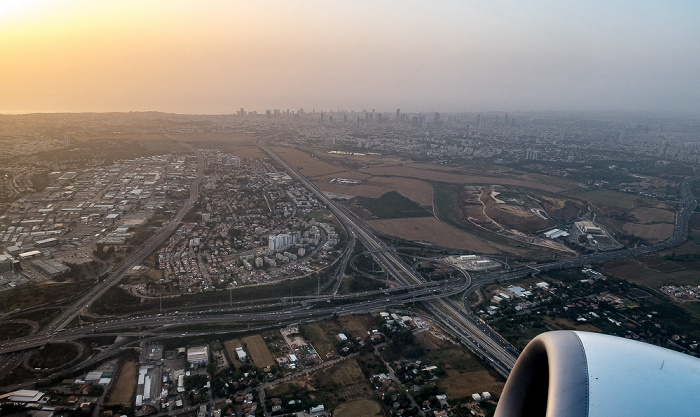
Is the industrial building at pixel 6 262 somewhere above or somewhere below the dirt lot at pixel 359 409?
above

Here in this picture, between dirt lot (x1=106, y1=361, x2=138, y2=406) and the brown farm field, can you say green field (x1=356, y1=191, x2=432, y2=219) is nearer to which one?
dirt lot (x1=106, y1=361, x2=138, y2=406)

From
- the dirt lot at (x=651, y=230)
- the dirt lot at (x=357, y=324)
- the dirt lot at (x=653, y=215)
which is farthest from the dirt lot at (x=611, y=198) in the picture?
the dirt lot at (x=357, y=324)

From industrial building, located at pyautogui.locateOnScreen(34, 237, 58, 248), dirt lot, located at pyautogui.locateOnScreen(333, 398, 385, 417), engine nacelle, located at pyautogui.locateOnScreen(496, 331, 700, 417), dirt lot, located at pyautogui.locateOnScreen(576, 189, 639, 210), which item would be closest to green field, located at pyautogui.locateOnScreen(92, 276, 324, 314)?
industrial building, located at pyautogui.locateOnScreen(34, 237, 58, 248)

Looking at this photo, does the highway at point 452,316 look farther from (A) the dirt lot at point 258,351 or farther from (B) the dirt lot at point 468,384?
(A) the dirt lot at point 258,351

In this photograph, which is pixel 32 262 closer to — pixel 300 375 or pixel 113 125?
pixel 300 375

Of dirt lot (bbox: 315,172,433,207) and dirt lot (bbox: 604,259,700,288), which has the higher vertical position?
dirt lot (bbox: 315,172,433,207)

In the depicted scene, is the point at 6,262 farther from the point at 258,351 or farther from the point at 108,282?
→ the point at 258,351
